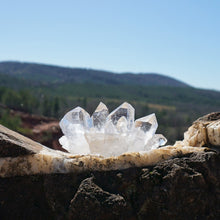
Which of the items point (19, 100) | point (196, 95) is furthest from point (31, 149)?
point (196, 95)

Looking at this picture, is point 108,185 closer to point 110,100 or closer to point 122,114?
point 122,114

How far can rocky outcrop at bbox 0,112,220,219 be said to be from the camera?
8.52 feet

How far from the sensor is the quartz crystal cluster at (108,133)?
3082 millimetres

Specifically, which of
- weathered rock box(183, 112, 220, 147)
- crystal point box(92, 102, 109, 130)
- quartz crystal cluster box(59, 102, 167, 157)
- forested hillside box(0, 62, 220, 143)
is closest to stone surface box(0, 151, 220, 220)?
weathered rock box(183, 112, 220, 147)

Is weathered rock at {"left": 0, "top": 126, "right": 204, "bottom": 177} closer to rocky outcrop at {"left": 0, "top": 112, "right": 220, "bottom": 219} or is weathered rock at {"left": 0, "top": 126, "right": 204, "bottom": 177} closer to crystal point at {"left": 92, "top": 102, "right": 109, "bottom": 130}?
rocky outcrop at {"left": 0, "top": 112, "right": 220, "bottom": 219}

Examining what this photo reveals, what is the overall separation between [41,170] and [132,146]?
83 cm

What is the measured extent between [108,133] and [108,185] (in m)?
0.52

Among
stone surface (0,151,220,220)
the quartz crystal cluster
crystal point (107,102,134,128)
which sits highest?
crystal point (107,102,134,128)

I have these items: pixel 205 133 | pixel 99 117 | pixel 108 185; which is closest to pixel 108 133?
pixel 99 117

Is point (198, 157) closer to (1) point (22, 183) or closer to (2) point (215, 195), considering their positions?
(2) point (215, 195)

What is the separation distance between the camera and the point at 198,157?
278 centimetres

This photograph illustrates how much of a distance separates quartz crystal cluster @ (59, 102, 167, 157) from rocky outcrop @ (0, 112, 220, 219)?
1.10 ft

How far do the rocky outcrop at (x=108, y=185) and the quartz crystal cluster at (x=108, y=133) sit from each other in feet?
1.10

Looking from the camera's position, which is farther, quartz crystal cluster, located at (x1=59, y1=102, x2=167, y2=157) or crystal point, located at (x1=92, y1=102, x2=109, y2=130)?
crystal point, located at (x1=92, y1=102, x2=109, y2=130)
